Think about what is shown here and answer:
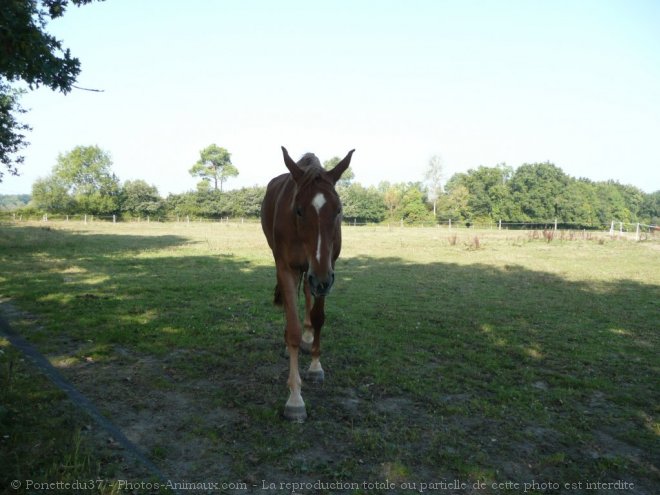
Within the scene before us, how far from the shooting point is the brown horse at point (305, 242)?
3.71m

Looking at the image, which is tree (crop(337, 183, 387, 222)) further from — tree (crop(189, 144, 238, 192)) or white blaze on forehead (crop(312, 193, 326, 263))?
white blaze on forehead (crop(312, 193, 326, 263))

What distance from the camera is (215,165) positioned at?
291 ft

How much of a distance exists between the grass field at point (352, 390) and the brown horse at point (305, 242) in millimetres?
434

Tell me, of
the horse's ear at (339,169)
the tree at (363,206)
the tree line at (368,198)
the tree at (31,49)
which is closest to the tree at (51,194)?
the tree line at (368,198)

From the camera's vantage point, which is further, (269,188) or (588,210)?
(588,210)

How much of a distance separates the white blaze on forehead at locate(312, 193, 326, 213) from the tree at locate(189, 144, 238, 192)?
88601 mm

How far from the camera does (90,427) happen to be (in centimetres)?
352

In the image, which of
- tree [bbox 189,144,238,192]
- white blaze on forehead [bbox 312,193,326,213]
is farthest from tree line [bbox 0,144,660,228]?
white blaze on forehead [bbox 312,193,326,213]

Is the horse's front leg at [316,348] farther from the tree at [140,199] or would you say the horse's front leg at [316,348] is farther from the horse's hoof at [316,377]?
the tree at [140,199]

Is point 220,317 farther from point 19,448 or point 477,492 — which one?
point 477,492

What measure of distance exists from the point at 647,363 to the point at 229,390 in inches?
231

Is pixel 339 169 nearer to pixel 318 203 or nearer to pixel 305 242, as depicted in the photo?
pixel 318 203

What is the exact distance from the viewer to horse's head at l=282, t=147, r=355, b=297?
368cm

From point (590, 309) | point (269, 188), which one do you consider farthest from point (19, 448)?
point (590, 309)
